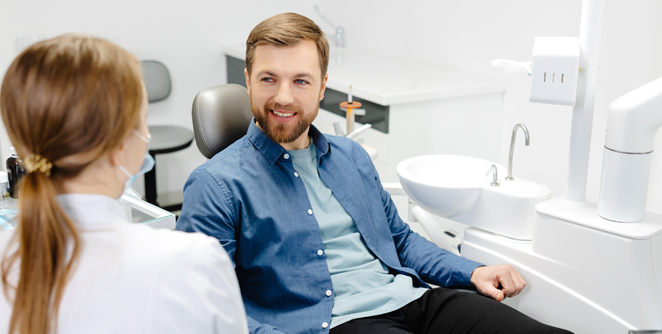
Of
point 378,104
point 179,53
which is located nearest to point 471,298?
point 378,104

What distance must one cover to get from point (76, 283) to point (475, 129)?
2.14 m

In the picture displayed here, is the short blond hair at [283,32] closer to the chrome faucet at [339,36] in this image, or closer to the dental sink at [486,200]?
the dental sink at [486,200]

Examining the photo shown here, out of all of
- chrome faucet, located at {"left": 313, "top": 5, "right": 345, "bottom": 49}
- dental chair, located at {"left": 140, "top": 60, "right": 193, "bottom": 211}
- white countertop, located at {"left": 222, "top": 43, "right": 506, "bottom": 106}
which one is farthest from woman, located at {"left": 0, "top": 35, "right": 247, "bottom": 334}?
chrome faucet, located at {"left": 313, "top": 5, "right": 345, "bottom": 49}

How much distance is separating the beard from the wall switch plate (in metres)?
0.57

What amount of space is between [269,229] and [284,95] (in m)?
0.32

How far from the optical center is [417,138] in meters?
2.51

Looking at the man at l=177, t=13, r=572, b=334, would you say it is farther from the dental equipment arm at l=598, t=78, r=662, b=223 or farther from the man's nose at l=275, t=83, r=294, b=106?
the dental equipment arm at l=598, t=78, r=662, b=223

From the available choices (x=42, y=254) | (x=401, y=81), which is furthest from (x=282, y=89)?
(x=401, y=81)

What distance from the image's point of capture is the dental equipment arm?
1.25 m

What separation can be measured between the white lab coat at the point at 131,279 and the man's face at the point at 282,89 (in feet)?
2.39

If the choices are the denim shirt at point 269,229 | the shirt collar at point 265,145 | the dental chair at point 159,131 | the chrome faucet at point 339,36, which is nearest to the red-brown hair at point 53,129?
the denim shirt at point 269,229

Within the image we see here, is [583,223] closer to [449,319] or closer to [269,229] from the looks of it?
[449,319]

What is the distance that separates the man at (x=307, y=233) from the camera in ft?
4.27

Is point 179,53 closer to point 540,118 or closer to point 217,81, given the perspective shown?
point 217,81
